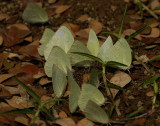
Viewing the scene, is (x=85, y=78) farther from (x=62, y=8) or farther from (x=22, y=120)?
(x=62, y=8)

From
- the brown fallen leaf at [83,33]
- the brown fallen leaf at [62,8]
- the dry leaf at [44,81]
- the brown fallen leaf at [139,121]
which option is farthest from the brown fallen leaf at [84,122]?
the brown fallen leaf at [62,8]

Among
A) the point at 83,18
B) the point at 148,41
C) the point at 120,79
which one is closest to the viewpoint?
the point at 120,79

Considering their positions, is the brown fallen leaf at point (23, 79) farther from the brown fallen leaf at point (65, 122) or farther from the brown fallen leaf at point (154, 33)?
the brown fallen leaf at point (154, 33)

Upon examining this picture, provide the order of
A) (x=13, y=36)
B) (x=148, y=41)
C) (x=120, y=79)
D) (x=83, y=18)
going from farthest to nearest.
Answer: (x=83, y=18) < (x=13, y=36) < (x=148, y=41) < (x=120, y=79)

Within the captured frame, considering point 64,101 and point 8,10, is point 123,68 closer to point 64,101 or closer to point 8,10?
point 64,101

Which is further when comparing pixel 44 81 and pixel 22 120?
pixel 44 81

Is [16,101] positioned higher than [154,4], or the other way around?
[154,4]

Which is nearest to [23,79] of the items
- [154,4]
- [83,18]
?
[83,18]

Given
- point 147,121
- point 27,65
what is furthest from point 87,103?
point 27,65

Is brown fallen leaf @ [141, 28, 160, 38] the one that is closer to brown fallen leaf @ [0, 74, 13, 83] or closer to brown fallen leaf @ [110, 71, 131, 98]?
brown fallen leaf @ [110, 71, 131, 98]
